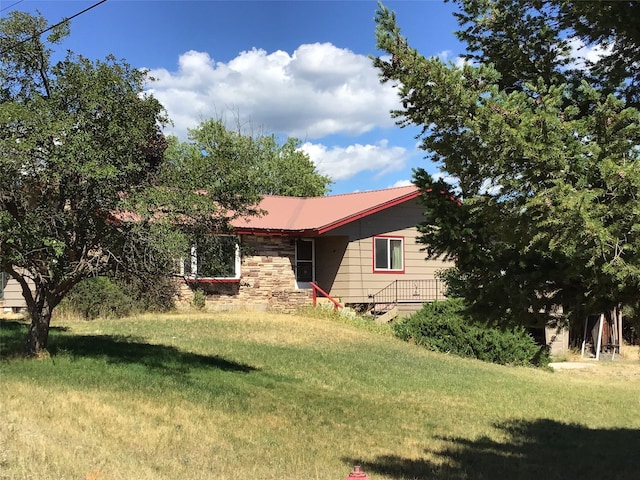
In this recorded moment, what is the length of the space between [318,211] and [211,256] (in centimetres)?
1347

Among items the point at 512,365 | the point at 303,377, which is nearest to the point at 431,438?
the point at 303,377

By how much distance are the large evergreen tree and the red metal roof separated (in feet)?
46.6

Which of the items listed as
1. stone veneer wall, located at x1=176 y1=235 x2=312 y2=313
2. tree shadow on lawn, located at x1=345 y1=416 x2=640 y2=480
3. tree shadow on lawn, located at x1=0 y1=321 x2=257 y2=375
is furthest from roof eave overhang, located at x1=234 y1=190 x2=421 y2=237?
tree shadow on lawn, located at x1=345 y1=416 x2=640 y2=480

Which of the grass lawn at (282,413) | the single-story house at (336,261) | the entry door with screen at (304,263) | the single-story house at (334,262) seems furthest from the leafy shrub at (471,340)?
the entry door with screen at (304,263)

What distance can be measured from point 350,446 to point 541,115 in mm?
5098

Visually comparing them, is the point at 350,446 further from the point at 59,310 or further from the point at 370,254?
the point at 370,254

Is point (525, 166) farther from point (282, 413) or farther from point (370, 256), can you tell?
point (370, 256)

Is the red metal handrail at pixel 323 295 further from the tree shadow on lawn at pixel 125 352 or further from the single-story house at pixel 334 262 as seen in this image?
the tree shadow on lawn at pixel 125 352

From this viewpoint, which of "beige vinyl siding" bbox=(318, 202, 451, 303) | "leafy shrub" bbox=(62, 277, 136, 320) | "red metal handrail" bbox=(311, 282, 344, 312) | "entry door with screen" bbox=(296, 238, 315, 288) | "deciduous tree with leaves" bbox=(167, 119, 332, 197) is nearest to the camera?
"leafy shrub" bbox=(62, 277, 136, 320)

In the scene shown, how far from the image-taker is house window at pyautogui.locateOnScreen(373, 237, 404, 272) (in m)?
22.4

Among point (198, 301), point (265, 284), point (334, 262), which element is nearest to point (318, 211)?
point (334, 262)

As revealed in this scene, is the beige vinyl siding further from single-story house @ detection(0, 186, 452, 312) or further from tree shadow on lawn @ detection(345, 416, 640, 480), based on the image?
tree shadow on lawn @ detection(345, 416, 640, 480)

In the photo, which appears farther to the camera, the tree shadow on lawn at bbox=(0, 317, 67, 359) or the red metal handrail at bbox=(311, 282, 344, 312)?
the red metal handrail at bbox=(311, 282, 344, 312)

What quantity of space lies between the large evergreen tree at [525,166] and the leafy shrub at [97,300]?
1337 cm
